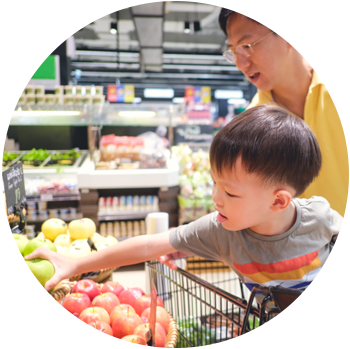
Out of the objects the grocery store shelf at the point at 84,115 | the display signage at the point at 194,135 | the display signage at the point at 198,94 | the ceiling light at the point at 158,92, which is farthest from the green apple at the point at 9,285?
the ceiling light at the point at 158,92

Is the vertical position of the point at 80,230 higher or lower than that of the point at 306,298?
lower

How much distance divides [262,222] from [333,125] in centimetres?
83

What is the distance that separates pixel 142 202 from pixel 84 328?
118 inches

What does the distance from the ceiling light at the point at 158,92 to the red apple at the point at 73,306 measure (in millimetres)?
18478

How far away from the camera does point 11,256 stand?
119 cm

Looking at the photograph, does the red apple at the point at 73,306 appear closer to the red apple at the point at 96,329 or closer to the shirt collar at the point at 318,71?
the red apple at the point at 96,329

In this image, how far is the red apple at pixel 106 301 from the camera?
4.60 feet

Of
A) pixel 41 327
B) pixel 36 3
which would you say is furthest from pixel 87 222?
pixel 36 3

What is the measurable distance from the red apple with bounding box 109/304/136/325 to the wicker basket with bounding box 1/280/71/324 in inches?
12.3

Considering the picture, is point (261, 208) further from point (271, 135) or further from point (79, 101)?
point (79, 101)

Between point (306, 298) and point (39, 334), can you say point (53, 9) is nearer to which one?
point (39, 334)

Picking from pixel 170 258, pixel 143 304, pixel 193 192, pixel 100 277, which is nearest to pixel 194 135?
pixel 193 192

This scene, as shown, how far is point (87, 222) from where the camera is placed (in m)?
2.19

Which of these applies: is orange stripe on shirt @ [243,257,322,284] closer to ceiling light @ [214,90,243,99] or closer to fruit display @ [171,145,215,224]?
fruit display @ [171,145,215,224]
